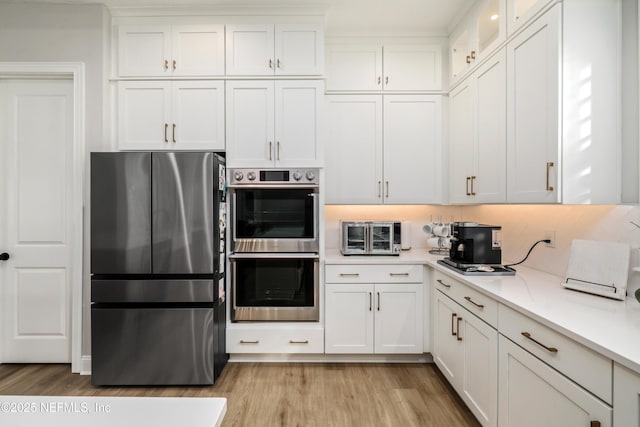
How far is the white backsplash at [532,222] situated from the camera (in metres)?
1.73

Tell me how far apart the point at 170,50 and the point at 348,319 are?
2583mm

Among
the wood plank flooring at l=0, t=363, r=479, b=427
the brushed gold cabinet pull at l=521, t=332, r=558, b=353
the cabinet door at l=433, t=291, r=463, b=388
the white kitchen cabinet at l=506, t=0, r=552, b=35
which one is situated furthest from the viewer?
the cabinet door at l=433, t=291, r=463, b=388

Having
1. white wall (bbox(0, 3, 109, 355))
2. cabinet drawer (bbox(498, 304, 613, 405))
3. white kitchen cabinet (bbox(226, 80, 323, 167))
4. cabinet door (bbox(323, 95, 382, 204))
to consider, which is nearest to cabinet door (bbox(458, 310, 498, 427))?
cabinet drawer (bbox(498, 304, 613, 405))

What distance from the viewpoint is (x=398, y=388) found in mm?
2430

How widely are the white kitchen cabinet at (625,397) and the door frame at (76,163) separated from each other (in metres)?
3.17

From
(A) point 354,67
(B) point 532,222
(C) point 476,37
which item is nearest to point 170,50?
(A) point 354,67

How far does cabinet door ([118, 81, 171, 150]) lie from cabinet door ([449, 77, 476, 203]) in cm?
236

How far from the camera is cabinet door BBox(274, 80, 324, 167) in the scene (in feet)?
Answer: 8.85

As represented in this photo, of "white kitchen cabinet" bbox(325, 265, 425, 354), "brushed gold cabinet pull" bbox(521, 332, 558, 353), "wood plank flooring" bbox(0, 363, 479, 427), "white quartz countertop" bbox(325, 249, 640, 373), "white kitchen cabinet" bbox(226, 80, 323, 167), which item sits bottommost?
"wood plank flooring" bbox(0, 363, 479, 427)

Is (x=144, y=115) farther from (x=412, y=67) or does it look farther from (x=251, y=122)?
(x=412, y=67)

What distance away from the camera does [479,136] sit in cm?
246

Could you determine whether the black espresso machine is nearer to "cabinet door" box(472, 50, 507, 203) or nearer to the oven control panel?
"cabinet door" box(472, 50, 507, 203)

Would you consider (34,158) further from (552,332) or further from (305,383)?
(552,332)

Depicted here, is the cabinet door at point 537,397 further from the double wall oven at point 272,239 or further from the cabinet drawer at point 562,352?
the double wall oven at point 272,239
